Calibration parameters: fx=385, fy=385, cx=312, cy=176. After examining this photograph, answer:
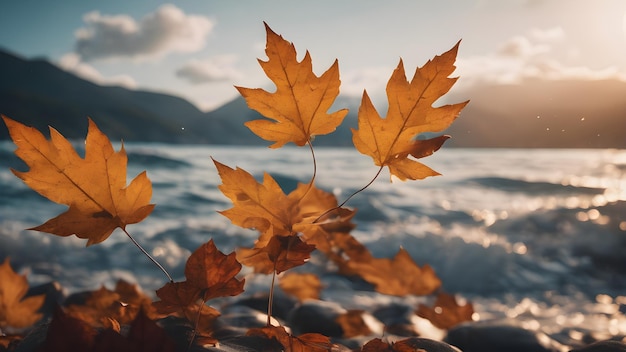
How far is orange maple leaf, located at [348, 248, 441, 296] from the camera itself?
91 centimetres

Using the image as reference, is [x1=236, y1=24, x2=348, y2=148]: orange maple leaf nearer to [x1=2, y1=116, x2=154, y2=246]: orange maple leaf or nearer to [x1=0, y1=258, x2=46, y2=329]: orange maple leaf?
[x1=2, y1=116, x2=154, y2=246]: orange maple leaf

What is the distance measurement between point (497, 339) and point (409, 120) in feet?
3.55

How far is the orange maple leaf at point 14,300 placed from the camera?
83 centimetres

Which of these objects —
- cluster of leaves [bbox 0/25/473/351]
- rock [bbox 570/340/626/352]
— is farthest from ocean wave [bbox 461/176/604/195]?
cluster of leaves [bbox 0/25/473/351]

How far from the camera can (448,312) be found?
50.6 inches

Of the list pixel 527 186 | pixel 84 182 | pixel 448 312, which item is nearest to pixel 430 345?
pixel 84 182

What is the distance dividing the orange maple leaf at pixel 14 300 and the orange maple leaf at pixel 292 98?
73 centimetres

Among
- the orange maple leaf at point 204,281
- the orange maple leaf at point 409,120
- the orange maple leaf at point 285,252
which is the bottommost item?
the orange maple leaf at point 204,281

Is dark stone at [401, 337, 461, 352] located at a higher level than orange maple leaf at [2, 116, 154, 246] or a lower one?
lower

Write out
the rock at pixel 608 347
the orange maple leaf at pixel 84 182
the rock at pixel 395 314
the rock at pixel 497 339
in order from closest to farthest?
the orange maple leaf at pixel 84 182
the rock at pixel 608 347
the rock at pixel 497 339
the rock at pixel 395 314

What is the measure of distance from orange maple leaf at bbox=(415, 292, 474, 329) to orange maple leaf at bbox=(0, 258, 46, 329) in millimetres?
1053

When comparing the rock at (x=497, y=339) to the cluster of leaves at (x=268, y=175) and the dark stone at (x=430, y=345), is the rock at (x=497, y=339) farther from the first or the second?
the cluster of leaves at (x=268, y=175)

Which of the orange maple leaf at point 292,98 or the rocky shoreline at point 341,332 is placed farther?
the rocky shoreline at point 341,332

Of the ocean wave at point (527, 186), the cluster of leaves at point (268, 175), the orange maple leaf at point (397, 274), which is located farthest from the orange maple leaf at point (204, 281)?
the ocean wave at point (527, 186)
